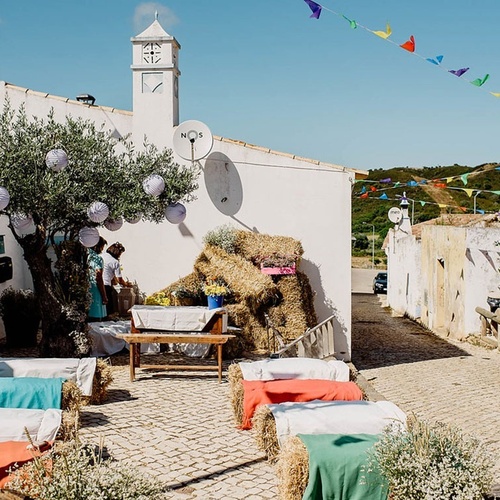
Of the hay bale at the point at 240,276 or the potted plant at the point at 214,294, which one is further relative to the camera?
the hay bale at the point at 240,276

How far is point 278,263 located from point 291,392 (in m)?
4.85

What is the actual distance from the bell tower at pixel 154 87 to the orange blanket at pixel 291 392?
265 inches

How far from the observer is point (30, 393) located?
22.6ft

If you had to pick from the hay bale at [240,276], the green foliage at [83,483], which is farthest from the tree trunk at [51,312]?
the green foliage at [83,483]

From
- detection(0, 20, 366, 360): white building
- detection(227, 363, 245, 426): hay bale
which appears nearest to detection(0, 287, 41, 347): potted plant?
detection(0, 20, 366, 360): white building

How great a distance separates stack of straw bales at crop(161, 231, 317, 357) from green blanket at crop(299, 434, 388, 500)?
21.6 ft

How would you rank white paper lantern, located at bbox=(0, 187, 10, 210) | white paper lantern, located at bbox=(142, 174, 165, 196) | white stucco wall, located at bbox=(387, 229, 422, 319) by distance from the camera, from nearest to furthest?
white paper lantern, located at bbox=(0, 187, 10, 210), white paper lantern, located at bbox=(142, 174, 165, 196), white stucco wall, located at bbox=(387, 229, 422, 319)

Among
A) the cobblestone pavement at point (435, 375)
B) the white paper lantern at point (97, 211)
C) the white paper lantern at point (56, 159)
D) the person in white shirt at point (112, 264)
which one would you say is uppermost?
the white paper lantern at point (56, 159)

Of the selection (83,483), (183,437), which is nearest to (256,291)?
(183,437)

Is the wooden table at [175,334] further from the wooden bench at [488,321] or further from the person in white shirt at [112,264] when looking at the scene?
the wooden bench at [488,321]

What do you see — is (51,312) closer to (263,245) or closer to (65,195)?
(65,195)

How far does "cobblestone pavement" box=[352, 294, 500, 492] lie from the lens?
9.05 metres

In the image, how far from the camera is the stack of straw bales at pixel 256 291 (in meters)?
11.6

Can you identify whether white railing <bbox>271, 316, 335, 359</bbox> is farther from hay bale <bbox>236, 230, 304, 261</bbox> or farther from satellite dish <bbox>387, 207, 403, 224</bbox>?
satellite dish <bbox>387, 207, 403, 224</bbox>
